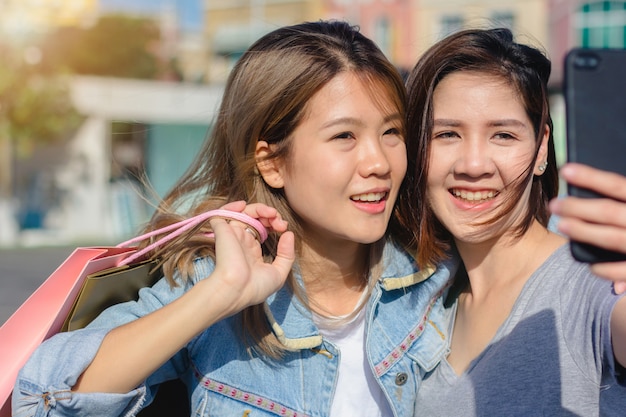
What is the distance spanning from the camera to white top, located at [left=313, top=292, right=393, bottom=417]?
7.26 ft

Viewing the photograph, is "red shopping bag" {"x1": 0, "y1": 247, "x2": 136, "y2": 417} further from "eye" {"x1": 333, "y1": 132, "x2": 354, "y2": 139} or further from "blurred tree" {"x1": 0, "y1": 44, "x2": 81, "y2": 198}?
"blurred tree" {"x1": 0, "y1": 44, "x2": 81, "y2": 198}

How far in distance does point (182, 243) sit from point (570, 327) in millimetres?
1097

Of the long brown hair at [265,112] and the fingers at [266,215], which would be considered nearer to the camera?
the fingers at [266,215]

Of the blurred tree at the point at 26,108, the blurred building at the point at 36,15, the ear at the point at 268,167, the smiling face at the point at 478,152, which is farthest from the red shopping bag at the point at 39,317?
the blurred building at the point at 36,15

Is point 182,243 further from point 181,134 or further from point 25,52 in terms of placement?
point 25,52

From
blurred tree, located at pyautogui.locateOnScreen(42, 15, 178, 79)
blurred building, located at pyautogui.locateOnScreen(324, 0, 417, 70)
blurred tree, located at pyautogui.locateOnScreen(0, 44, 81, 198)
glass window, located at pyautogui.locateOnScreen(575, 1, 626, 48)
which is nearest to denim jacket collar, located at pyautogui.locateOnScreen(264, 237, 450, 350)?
blurred tree, located at pyautogui.locateOnScreen(0, 44, 81, 198)

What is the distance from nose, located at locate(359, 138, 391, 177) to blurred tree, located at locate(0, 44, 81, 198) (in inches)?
733

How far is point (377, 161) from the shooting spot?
2.16 metres

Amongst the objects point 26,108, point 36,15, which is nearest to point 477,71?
point 26,108

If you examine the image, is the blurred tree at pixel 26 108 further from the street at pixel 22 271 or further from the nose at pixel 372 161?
the nose at pixel 372 161

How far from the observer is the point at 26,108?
19.1 meters

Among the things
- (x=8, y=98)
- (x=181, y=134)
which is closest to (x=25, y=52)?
(x=8, y=98)

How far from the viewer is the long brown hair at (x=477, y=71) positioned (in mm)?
2248

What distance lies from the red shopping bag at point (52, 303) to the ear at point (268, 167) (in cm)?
37
